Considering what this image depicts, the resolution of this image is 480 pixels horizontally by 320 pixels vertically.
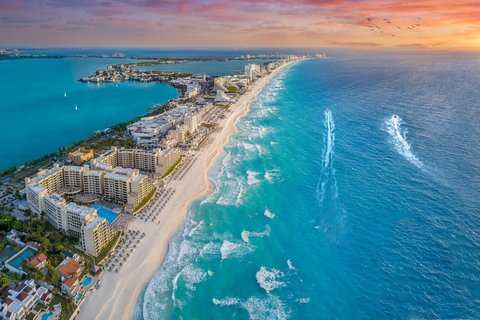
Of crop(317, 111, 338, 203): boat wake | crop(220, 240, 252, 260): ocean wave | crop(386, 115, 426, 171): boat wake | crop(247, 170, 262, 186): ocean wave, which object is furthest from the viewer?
crop(386, 115, 426, 171): boat wake

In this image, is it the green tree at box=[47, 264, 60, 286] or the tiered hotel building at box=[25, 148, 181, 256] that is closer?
the green tree at box=[47, 264, 60, 286]

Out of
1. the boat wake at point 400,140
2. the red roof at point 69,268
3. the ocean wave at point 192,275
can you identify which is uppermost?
the boat wake at point 400,140

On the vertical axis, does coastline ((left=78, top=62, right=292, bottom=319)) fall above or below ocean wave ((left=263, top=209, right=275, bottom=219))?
below

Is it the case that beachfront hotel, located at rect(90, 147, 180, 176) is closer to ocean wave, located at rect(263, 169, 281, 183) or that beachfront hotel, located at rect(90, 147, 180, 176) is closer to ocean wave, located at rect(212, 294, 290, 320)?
ocean wave, located at rect(263, 169, 281, 183)

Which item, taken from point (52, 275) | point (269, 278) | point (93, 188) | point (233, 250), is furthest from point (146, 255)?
point (93, 188)

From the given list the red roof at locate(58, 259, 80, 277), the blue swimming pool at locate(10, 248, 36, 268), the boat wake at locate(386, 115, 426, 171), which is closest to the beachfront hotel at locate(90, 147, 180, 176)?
the blue swimming pool at locate(10, 248, 36, 268)

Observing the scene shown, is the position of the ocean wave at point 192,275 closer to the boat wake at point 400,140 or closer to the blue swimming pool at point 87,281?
the blue swimming pool at point 87,281

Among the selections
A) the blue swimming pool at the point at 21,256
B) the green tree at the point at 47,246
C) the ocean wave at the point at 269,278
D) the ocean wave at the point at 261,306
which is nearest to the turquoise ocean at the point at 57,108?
the blue swimming pool at the point at 21,256
